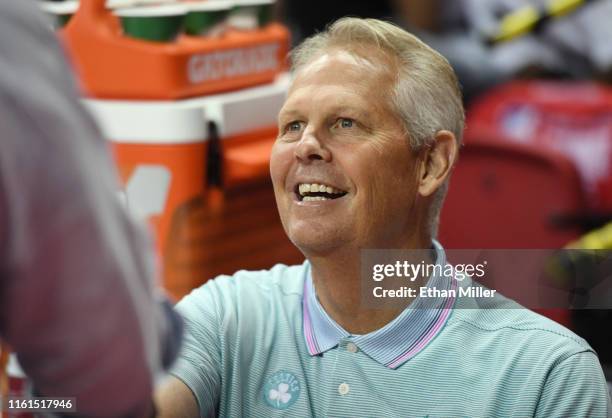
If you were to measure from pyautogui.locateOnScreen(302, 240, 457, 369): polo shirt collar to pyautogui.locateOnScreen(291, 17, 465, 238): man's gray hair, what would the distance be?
0.66 ft

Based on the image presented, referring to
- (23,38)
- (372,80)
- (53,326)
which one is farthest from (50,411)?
(372,80)

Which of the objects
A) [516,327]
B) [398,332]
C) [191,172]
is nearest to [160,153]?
[191,172]

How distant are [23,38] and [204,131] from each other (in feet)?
4.83

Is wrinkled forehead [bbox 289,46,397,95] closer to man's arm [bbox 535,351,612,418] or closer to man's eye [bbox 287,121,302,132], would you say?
man's eye [bbox 287,121,302,132]

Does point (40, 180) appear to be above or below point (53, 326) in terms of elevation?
above

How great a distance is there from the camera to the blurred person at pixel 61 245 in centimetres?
77

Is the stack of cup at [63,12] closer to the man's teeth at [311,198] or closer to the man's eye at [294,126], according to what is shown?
the man's eye at [294,126]

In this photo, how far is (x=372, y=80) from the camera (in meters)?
1.64

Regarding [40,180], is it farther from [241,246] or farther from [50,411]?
[241,246]

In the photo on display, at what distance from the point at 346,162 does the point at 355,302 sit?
0.66 ft

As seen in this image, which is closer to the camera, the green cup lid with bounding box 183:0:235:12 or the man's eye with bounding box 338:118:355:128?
the man's eye with bounding box 338:118:355:128

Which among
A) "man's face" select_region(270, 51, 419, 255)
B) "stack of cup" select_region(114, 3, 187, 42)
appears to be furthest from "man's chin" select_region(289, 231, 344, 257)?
"stack of cup" select_region(114, 3, 187, 42)

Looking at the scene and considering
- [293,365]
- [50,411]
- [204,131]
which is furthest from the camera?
[204,131]

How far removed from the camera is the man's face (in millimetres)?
1607
